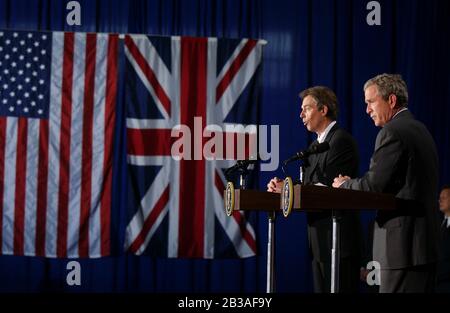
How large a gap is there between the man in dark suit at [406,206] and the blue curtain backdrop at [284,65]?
3.39 m

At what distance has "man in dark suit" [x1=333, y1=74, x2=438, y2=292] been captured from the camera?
2760 millimetres

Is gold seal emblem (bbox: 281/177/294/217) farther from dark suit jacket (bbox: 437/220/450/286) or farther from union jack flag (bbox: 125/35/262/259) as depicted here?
union jack flag (bbox: 125/35/262/259)

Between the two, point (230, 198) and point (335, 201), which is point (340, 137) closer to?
point (230, 198)

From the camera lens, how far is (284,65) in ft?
21.0

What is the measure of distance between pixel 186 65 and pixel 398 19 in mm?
2117

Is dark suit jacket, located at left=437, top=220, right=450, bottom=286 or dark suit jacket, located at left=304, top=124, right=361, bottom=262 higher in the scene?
dark suit jacket, located at left=304, top=124, right=361, bottom=262

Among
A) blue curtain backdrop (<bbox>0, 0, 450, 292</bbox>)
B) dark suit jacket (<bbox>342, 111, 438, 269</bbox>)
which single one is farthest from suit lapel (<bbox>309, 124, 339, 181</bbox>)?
blue curtain backdrop (<bbox>0, 0, 450, 292</bbox>)

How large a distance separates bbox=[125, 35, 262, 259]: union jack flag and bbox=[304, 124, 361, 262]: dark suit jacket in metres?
2.53

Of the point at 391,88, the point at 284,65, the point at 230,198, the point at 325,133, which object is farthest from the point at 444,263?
the point at 391,88

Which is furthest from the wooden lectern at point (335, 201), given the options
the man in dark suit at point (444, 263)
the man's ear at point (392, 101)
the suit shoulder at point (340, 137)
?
the man in dark suit at point (444, 263)

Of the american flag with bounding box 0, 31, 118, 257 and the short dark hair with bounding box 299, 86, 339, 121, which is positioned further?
the american flag with bounding box 0, 31, 118, 257

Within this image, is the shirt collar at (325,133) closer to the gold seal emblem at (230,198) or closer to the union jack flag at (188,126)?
Answer: the gold seal emblem at (230,198)

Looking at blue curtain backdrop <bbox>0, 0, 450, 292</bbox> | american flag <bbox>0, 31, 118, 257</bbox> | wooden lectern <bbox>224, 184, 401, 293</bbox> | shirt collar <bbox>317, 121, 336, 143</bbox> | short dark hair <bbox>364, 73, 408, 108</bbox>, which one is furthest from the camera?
blue curtain backdrop <bbox>0, 0, 450, 292</bbox>
